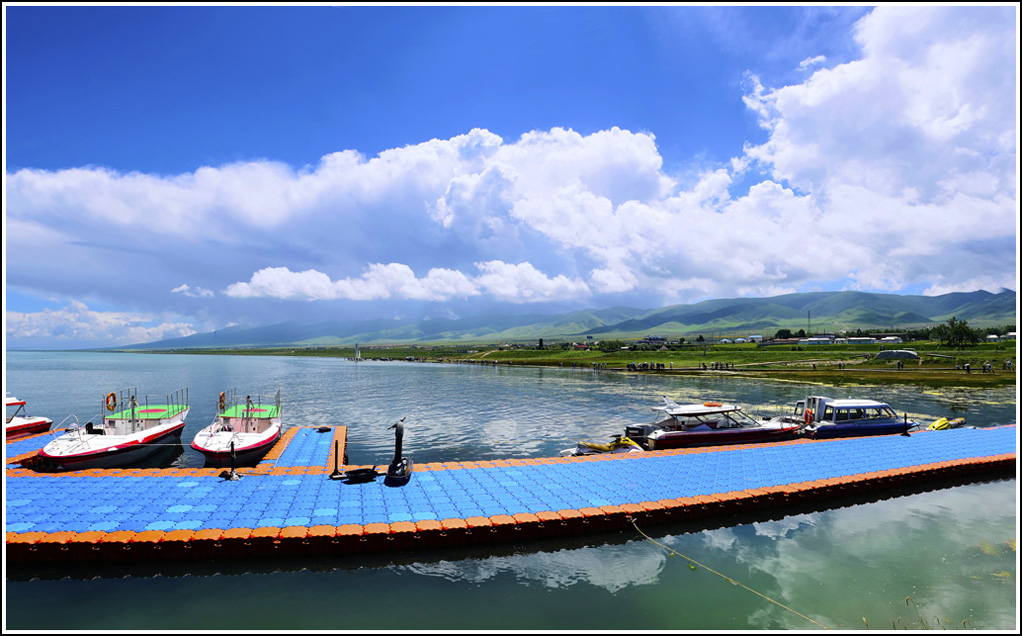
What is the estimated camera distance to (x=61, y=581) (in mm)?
12859

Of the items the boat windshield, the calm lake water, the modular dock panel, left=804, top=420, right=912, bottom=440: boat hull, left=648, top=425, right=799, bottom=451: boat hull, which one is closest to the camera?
the calm lake water

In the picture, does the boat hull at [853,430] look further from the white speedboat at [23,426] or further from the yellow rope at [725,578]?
the white speedboat at [23,426]

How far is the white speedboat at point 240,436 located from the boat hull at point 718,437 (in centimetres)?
2074

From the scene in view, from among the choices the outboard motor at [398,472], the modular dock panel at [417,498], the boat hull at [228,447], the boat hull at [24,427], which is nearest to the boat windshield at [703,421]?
the modular dock panel at [417,498]

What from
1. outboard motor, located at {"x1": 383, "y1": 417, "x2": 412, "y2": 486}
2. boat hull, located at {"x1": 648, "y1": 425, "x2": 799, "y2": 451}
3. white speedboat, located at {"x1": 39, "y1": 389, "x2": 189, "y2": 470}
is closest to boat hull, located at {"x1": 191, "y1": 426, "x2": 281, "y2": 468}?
white speedboat, located at {"x1": 39, "y1": 389, "x2": 189, "y2": 470}

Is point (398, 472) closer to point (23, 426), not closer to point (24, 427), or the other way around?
point (23, 426)

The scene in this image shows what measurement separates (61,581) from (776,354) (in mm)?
152629

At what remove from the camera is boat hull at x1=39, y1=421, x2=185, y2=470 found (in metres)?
23.1

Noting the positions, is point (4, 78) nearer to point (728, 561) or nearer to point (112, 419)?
point (728, 561)

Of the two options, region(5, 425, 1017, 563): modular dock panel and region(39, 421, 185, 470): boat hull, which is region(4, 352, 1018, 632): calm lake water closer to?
region(5, 425, 1017, 563): modular dock panel

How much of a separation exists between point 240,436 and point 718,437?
84.6 ft

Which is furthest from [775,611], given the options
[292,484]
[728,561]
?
[292,484]

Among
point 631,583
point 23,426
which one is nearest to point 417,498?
point 631,583

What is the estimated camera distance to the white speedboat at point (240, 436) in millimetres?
25203
